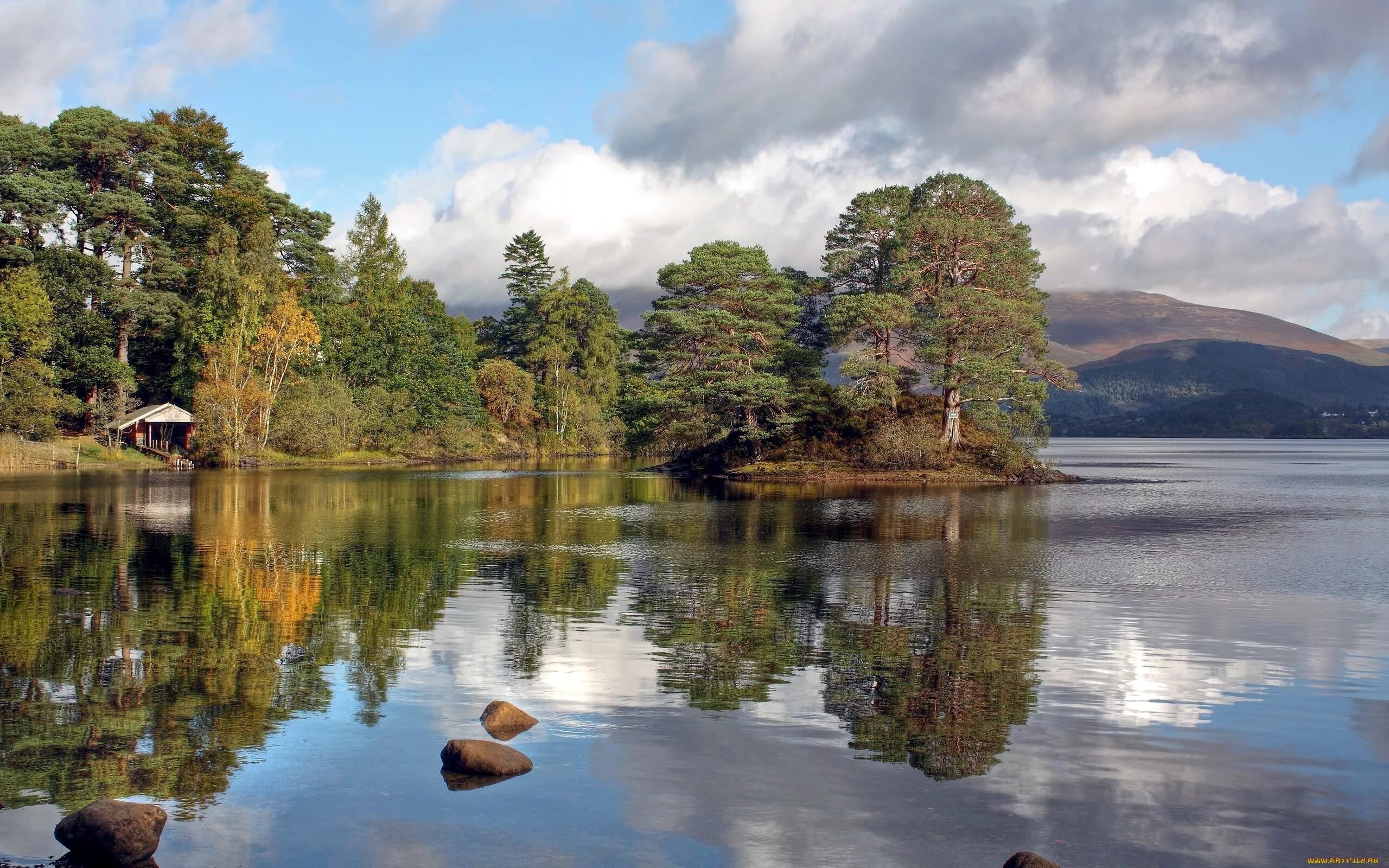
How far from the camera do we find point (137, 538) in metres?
29.7

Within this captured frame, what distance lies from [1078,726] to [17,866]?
10538 mm

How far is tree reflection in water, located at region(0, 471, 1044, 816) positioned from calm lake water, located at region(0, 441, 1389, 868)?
0.09 meters

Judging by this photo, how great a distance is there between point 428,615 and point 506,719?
756 centimetres

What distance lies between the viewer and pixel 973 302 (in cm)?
5834

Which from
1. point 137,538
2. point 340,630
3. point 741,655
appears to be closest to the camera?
point 741,655

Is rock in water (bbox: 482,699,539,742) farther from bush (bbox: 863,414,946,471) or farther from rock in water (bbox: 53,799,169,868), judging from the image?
bush (bbox: 863,414,946,471)

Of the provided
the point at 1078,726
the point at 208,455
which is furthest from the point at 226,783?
the point at 208,455

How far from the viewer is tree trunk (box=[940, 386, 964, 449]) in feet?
205

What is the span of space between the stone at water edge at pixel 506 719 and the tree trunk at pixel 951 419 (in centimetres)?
5360

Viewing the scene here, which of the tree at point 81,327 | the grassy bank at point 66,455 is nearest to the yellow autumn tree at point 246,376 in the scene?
the grassy bank at point 66,455

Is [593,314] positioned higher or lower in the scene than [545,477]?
higher

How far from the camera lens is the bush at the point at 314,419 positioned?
79.8m

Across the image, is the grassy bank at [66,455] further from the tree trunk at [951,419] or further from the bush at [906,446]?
the tree trunk at [951,419]

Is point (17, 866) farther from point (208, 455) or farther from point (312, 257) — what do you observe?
point (312, 257)
